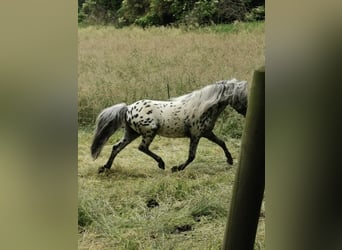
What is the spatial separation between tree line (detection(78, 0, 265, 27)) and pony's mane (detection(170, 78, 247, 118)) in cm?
26

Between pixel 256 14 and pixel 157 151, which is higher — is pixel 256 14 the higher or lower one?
the higher one

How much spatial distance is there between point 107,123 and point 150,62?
12.2 inches

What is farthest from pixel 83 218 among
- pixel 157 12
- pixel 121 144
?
pixel 157 12

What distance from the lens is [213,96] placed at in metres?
2.00

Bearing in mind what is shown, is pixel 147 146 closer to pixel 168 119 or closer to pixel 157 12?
pixel 168 119

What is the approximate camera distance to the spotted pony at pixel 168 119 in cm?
200
